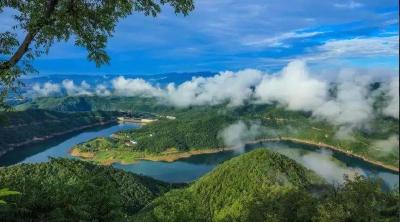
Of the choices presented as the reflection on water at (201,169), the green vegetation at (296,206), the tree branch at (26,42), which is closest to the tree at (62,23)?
the tree branch at (26,42)

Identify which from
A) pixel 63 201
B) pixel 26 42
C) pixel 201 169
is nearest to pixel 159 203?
pixel 63 201

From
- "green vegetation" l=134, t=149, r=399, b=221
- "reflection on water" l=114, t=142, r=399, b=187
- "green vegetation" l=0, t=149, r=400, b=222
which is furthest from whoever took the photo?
"reflection on water" l=114, t=142, r=399, b=187

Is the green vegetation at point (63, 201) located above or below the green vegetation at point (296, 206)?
above

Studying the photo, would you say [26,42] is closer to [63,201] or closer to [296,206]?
[63,201]

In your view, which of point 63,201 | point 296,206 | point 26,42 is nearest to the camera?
point 26,42

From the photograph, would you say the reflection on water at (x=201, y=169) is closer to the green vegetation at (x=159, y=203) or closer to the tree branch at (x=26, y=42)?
the green vegetation at (x=159, y=203)

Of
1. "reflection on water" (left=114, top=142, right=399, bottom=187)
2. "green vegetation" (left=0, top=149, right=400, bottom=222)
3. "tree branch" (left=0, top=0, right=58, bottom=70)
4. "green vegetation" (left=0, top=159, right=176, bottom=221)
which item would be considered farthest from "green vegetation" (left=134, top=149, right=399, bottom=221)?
"reflection on water" (left=114, top=142, right=399, bottom=187)

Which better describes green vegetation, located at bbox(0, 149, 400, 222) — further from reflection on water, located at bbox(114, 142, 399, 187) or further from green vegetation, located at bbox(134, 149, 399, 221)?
reflection on water, located at bbox(114, 142, 399, 187)

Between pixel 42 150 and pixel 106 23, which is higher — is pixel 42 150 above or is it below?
below

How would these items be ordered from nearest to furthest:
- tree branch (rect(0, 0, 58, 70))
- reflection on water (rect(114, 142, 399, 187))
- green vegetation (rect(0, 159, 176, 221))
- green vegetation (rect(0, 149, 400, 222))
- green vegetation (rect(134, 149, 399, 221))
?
tree branch (rect(0, 0, 58, 70)) → green vegetation (rect(0, 159, 176, 221)) → green vegetation (rect(0, 149, 400, 222)) → green vegetation (rect(134, 149, 399, 221)) → reflection on water (rect(114, 142, 399, 187))

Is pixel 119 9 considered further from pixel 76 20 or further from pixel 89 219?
pixel 89 219

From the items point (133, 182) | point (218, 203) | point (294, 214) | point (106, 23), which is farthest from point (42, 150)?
point (106, 23)
